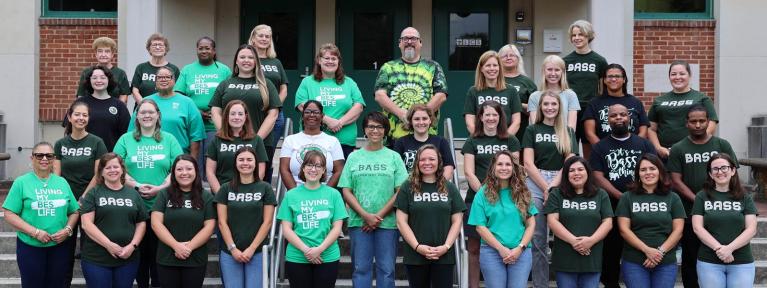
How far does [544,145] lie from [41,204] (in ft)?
13.9

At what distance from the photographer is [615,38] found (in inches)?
524

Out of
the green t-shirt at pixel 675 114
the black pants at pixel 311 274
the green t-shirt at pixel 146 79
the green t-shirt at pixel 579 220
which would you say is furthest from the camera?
the green t-shirt at pixel 146 79

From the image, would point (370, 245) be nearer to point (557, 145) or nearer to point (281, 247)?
point (281, 247)

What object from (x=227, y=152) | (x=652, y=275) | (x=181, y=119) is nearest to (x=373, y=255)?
(x=227, y=152)

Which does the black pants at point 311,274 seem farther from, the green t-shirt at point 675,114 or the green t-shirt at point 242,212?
the green t-shirt at point 675,114

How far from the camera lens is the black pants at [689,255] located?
8703mm

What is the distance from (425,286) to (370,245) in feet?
1.93

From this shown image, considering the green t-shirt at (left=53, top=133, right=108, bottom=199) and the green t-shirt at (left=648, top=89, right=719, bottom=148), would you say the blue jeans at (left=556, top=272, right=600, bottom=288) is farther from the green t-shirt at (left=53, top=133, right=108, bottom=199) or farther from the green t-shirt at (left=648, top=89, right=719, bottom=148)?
the green t-shirt at (left=53, top=133, right=108, bottom=199)

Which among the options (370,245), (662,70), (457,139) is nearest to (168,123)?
(370,245)

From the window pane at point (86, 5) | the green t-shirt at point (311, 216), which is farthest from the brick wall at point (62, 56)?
the green t-shirt at point (311, 216)

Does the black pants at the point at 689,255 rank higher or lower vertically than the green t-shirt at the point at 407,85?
lower

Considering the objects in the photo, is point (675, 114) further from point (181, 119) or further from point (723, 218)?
point (181, 119)

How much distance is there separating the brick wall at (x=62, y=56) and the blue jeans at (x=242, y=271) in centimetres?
665

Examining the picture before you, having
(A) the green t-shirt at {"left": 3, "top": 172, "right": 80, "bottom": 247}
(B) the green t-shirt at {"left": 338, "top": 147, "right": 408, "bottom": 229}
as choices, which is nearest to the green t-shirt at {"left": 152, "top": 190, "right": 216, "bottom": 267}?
(A) the green t-shirt at {"left": 3, "top": 172, "right": 80, "bottom": 247}
